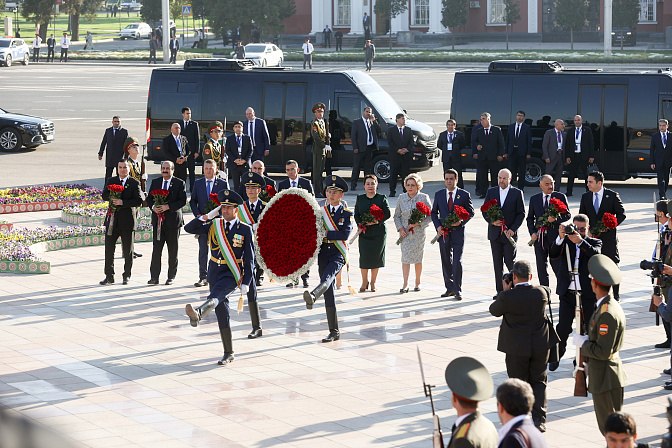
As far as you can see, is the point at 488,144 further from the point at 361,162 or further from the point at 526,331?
the point at 526,331

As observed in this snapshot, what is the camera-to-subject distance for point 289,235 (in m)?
12.4

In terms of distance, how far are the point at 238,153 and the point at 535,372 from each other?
13.6 meters

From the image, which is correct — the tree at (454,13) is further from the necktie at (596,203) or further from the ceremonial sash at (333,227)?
the ceremonial sash at (333,227)

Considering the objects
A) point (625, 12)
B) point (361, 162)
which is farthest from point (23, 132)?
point (625, 12)

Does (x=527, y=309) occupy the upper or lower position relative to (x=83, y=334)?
upper

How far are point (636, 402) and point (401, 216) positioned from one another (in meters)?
5.82

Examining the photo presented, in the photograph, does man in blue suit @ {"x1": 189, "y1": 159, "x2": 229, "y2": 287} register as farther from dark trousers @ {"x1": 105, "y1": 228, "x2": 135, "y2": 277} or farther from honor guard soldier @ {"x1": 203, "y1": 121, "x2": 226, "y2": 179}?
honor guard soldier @ {"x1": 203, "y1": 121, "x2": 226, "y2": 179}

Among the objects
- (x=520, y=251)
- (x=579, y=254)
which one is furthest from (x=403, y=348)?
(x=520, y=251)

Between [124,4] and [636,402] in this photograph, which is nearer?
[636,402]

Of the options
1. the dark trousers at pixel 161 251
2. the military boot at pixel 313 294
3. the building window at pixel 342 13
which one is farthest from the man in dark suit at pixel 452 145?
the building window at pixel 342 13

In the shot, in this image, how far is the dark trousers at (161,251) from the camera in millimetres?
15102

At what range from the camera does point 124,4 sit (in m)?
134

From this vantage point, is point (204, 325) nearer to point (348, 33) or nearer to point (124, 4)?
point (348, 33)

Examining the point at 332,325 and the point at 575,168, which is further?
the point at 575,168
